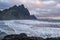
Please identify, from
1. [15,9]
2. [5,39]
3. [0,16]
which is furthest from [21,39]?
[15,9]

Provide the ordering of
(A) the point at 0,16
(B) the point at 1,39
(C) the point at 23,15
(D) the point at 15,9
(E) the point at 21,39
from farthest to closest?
(C) the point at 23,15
(D) the point at 15,9
(A) the point at 0,16
(B) the point at 1,39
(E) the point at 21,39

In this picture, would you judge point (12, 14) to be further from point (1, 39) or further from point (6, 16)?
point (1, 39)

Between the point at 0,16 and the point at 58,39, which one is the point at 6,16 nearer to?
the point at 0,16

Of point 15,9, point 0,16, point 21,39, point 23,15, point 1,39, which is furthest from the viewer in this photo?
point 23,15

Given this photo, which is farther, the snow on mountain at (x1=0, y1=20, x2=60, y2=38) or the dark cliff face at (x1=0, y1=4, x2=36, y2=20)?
the dark cliff face at (x1=0, y1=4, x2=36, y2=20)

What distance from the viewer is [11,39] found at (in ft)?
67.3

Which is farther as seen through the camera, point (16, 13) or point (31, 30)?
point (16, 13)

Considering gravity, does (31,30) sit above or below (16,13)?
above

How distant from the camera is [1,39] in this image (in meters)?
21.7

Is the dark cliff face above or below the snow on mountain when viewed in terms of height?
below

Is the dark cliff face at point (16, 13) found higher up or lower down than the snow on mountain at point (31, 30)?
lower down

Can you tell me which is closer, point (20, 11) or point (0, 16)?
point (0, 16)

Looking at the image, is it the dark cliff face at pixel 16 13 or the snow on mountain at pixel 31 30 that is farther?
the dark cliff face at pixel 16 13

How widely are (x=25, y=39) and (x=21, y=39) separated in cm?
43
